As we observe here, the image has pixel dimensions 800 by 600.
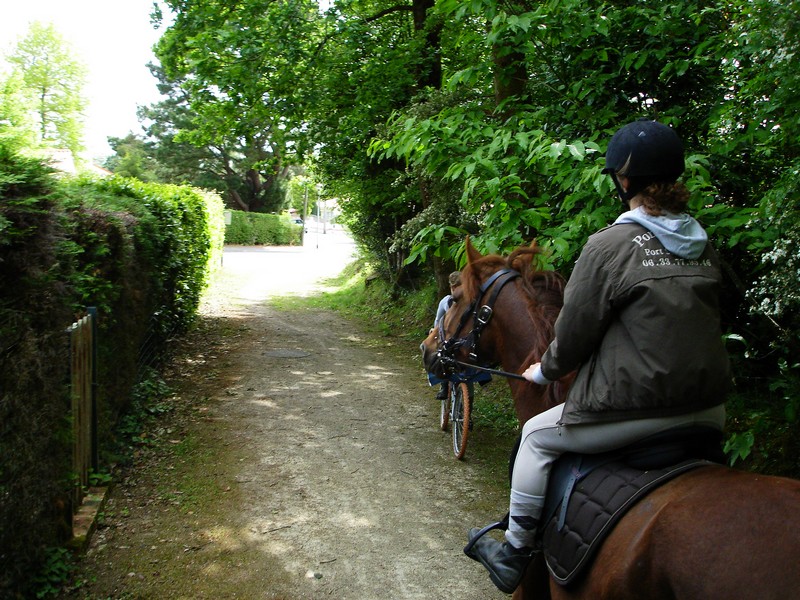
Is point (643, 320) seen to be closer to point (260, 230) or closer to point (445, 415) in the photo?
point (445, 415)

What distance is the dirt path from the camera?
4727 millimetres

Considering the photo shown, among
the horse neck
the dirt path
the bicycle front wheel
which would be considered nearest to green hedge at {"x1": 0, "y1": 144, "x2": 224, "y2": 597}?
the dirt path

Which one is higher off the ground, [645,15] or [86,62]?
[86,62]

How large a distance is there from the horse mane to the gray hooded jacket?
685 millimetres

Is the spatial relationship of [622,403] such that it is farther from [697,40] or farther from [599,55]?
[697,40]

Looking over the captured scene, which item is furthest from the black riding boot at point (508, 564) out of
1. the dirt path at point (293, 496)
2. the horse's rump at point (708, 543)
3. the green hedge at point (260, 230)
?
the green hedge at point (260, 230)

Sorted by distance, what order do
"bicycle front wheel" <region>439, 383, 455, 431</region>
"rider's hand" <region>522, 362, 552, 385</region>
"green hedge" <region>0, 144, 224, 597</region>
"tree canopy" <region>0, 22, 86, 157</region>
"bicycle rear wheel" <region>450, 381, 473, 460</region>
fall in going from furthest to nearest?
1. "tree canopy" <region>0, 22, 86, 157</region>
2. "bicycle front wheel" <region>439, 383, 455, 431</region>
3. "bicycle rear wheel" <region>450, 381, 473, 460</region>
4. "green hedge" <region>0, 144, 224, 597</region>
5. "rider's hand" <region>522, 362, 552, 385</region>

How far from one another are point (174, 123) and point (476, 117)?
48140 mm

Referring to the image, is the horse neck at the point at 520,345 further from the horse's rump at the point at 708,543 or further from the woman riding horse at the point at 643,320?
the horse's rump at the point at 708,543

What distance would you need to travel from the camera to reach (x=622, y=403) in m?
2.38

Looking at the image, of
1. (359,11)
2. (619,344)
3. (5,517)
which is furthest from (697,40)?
(359,11)

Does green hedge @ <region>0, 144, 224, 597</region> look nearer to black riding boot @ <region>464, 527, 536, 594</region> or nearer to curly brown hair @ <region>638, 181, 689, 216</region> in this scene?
black riding boot @ <region>464, 527, 536, 594</region>

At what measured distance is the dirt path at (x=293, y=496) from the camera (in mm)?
4727

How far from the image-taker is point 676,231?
2402 millimetres
